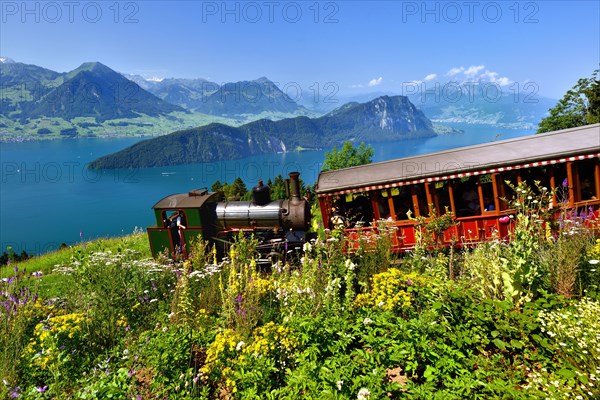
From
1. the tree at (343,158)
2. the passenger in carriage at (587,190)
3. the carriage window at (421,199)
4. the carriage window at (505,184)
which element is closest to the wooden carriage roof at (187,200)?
the carriage window at (421,199)

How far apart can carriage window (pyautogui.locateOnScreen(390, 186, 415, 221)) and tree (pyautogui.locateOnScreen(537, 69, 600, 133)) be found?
30.7 meters

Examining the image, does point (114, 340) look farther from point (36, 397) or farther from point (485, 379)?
point (485, 379)

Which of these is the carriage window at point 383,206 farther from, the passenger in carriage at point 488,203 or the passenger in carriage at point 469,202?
the passenger in carriage at point 488,203

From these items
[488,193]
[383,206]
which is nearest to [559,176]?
[488,193]

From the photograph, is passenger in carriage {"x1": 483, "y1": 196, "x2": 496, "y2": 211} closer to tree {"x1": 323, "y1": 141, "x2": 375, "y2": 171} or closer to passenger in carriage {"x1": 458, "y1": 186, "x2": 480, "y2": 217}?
passenger in carriage {"x1": 458, "y1": 186, "x2": 480, "y2": 217}

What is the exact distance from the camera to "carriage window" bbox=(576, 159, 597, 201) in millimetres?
8651

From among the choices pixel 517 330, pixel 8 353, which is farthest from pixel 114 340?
pixel 517 330

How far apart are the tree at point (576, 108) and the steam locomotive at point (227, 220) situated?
32.8 meters

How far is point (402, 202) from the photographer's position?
1030cm

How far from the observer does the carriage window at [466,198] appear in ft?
31.9

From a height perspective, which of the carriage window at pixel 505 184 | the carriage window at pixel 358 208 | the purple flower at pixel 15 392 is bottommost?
the purple flower at pixel 15 392

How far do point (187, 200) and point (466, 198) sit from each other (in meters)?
9.78

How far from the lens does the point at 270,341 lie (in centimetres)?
411

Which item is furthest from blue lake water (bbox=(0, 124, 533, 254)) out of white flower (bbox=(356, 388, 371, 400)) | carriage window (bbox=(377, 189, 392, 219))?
white flower (bbox=(356, 388, 371, 400))
